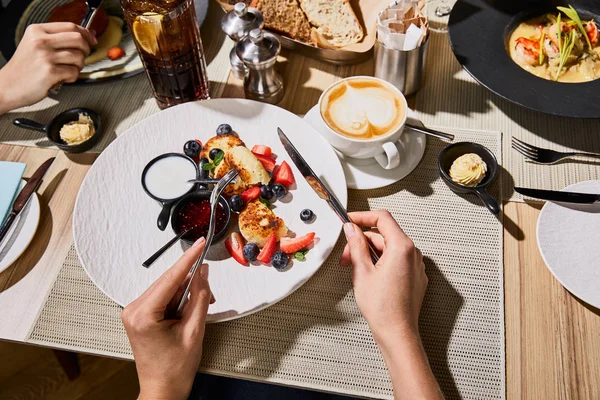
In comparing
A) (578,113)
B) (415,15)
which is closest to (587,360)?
(578,113)

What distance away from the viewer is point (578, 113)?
133 centimetres

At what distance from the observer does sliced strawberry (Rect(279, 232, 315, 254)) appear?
1.19 metres

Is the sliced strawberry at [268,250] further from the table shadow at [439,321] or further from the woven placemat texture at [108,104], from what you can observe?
the woven placemat texture at [108,104]

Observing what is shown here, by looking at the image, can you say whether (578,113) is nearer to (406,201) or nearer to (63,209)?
(406,201)

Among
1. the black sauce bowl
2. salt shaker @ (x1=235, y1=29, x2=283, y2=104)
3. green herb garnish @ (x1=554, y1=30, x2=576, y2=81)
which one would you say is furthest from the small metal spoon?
green herb garnish @ (x1=554, y1=30, x2=576, y2=81)

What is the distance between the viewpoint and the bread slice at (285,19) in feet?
5.36

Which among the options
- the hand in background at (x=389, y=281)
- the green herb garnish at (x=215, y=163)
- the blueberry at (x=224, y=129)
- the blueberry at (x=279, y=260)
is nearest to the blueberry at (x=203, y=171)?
the green herb garnish at (x=215, y=163)

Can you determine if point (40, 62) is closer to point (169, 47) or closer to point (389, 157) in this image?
point (169, 47)

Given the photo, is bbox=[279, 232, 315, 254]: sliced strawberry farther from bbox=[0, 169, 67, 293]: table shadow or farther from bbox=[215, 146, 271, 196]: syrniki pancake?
bbox=[0, 169, 67, 293]: table shadow

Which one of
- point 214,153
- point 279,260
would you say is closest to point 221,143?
point 214,153

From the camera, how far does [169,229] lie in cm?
127

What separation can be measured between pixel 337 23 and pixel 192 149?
2.19ft

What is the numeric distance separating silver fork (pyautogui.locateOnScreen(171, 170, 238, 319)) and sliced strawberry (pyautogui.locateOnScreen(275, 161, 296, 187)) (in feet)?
0.40

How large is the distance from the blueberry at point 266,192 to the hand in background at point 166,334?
285 mm
